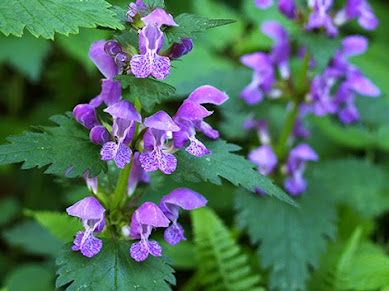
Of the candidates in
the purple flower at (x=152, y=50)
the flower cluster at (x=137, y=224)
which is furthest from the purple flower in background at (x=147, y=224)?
Result: the purple flower at (x=152, y=50)

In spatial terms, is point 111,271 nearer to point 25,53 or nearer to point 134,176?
point 134,176

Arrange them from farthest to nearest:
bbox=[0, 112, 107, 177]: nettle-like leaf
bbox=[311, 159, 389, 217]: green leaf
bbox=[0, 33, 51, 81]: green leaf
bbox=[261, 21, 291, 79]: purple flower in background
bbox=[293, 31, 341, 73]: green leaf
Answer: bbox=[0, 33, 51, 81]: green leaf < bbox=[311, 159, 389, 217]: green leaf < bbox=[261, 21, 291, 79]: purple flower in background < bbox=[293, 31, 341, 73]: green leaf < bbox=[0, 112, 107, 177]: nettle-like leaf

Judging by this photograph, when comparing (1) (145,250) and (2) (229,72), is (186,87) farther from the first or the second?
(1) (145,250)

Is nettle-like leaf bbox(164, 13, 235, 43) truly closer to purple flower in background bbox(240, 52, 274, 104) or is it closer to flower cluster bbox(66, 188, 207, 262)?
flower cluster bbox(66, 188, 207, 262)

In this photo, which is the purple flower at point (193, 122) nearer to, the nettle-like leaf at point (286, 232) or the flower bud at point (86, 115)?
the flower bud at point (86, 115)

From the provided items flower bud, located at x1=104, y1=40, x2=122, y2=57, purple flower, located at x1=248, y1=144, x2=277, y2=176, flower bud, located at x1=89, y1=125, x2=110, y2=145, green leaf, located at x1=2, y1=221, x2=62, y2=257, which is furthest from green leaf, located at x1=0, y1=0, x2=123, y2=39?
green leaf, located at x1=2, y1=221, x2=62, y2=257
